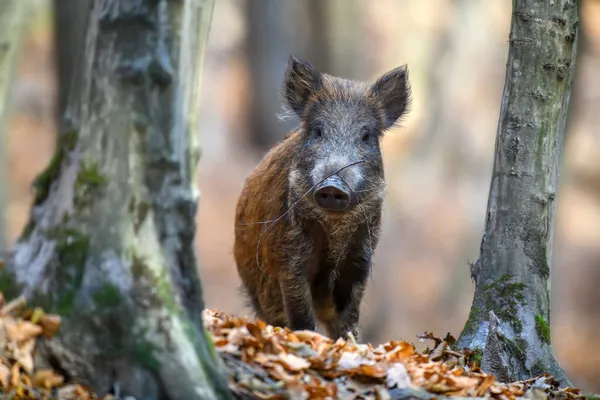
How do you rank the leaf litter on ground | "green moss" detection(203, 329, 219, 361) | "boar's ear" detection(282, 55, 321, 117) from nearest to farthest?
"green moss" detection(203, 329, 219, 361) < the leaf litter on ground < "boar's ear" detection(282, 55, 321, 117)

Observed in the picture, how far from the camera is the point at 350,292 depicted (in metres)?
7.48

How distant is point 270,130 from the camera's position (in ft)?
61.3

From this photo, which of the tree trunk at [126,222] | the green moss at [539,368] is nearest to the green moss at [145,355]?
the tree trunk at [126,222]

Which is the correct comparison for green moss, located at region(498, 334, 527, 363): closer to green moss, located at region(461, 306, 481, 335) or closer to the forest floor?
green moss, located at region(461, 306, 481, 335)

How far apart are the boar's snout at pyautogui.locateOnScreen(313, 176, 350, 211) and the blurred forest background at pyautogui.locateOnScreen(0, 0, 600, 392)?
8.89 m

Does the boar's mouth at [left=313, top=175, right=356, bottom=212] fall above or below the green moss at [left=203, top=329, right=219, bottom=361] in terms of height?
above

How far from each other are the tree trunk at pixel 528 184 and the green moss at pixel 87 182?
9.81ft

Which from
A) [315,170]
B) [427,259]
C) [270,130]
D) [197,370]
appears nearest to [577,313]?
[427,259]

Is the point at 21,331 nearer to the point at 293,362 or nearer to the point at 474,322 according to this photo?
the point at 293,362

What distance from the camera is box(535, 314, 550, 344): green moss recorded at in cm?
615

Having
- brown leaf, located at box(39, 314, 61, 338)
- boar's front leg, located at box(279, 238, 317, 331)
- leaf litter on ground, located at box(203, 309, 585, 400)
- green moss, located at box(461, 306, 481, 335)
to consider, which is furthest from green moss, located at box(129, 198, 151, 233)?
boar's front leg, located at box(279, 238, 317, 331)

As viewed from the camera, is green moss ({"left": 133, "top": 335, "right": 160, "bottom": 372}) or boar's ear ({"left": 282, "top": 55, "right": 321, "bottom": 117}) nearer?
green moss ({"left": 133, "top": 335, "right": 160, "bottom": 372})

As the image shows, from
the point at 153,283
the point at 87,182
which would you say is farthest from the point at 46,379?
the point at 87,182

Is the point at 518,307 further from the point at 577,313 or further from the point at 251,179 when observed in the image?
the point at 577,313
